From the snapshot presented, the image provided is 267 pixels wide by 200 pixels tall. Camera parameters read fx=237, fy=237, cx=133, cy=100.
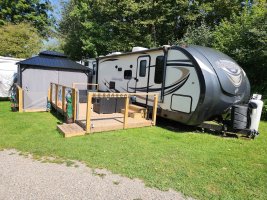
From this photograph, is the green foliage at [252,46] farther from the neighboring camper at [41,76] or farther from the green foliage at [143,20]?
the neighboring camper at [41,76]

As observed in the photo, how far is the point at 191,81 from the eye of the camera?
Answer: 262 inches

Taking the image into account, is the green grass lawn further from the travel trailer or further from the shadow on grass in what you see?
the shadow on grass

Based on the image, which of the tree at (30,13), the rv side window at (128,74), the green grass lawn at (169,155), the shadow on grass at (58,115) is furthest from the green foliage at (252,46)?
the tree at (30,13)

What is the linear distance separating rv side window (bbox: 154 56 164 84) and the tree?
2391cm

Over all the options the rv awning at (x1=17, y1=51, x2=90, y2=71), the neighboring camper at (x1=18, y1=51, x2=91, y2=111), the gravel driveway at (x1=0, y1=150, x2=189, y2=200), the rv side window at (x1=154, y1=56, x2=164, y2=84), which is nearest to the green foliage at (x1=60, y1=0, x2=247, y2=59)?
the rv awning at (x1=17, y1=51, x2=90, y2=71)

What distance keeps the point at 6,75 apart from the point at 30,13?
1879cm

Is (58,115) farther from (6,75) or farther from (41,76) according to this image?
(6,75)

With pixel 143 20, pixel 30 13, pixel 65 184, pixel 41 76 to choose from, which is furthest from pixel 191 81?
pixel 30 13

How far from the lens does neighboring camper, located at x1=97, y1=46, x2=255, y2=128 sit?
21.0 ft

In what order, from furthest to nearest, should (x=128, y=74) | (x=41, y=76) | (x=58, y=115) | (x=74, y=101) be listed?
(x=41, y=76) < (x=128, y=74) < (x=58, y=115) < (x=74, y=101)

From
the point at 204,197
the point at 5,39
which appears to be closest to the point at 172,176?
the point at 204,197

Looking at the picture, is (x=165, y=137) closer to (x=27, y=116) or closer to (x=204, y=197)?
(x=204, y=197)

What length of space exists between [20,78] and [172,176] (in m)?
8.24

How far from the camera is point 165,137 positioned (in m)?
6.52
